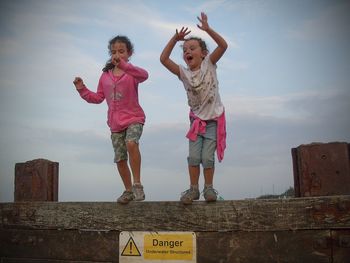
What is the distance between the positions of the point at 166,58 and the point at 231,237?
2.19m

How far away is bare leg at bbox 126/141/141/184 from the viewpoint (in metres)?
4.46

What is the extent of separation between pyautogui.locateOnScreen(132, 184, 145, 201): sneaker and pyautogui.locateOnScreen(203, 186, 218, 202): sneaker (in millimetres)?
806

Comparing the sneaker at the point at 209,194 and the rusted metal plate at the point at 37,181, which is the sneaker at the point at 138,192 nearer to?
the sneaker at the point at 209,194

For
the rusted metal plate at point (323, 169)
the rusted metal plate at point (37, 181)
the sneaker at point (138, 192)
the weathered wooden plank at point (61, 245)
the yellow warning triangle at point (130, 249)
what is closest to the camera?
the rusted metal plate at point (323, 169)

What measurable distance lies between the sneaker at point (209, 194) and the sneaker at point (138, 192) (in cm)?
81

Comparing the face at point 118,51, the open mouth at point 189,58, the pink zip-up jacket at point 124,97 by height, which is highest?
the face at point 118,51

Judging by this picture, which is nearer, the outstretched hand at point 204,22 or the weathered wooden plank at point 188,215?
the weathered wooden plank at point 188,215

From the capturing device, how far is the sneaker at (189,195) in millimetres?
3724

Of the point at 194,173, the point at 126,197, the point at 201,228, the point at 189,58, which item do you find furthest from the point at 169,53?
the point at 201,228

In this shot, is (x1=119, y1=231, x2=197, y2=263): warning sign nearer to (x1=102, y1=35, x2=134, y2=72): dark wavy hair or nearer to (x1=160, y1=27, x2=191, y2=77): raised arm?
(x1=160, y1=27, x2=191, y2=77): raised arm

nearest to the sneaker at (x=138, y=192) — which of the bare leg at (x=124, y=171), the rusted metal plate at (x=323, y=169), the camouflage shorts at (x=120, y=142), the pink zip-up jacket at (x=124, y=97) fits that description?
the bare leg at (x=124, y=171)

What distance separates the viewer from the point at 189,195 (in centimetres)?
386

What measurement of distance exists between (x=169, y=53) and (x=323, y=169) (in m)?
2.17

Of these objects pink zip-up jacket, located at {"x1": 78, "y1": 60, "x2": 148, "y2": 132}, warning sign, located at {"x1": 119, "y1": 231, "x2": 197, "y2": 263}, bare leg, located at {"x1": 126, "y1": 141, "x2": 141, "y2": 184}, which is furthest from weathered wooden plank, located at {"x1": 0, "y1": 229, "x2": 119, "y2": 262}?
pink zip-up jacket, located at {"x1": 78, "y1": 60, "x2": 148, "y2": 132}
